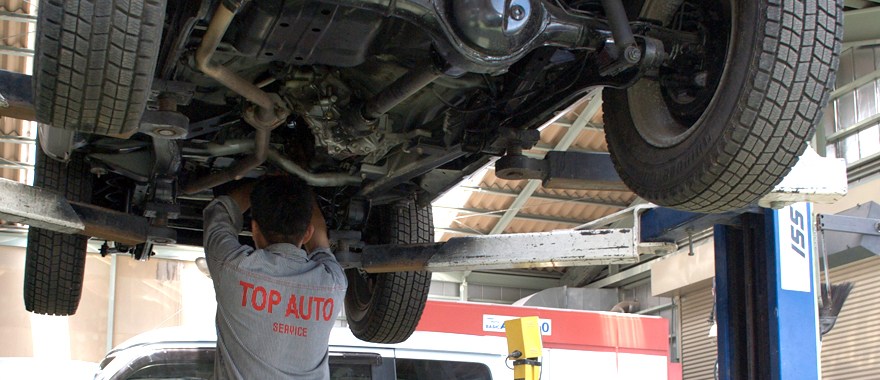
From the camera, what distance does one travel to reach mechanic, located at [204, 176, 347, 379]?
245cm

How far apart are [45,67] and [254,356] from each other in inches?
40.8

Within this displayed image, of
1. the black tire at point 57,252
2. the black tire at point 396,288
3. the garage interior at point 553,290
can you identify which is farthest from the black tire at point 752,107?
the garage interior at point 553,290

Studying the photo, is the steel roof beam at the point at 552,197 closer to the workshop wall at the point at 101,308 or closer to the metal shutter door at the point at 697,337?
the metal shutter door at the point at 697,337

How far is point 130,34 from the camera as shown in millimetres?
1978

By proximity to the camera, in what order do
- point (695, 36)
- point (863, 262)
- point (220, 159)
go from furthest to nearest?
1. point (863, 262)
2. point (220, 159)
3. point (695, 36)

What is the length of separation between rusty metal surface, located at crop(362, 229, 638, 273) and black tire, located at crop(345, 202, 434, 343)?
343 mm

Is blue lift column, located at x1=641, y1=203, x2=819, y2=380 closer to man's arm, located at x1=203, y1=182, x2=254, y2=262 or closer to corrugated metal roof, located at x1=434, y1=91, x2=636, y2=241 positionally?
man's arm, located at x1=203, y1=182, x2=254, y2=262

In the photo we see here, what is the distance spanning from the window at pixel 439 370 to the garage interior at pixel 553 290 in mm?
4727

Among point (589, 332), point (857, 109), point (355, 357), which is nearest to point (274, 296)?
point (355, 357)

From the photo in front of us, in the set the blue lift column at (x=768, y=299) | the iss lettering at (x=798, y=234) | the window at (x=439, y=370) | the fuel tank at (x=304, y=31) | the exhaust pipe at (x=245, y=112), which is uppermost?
the fuel tank at (x=304, y=31)

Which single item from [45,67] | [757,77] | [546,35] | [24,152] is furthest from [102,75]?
[24,152]

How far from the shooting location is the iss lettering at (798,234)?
380 centimetres

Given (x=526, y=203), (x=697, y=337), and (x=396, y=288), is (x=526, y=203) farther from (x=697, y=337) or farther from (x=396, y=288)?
(x=396, y=288)

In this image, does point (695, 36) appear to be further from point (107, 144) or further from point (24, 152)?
point (24, 152)
